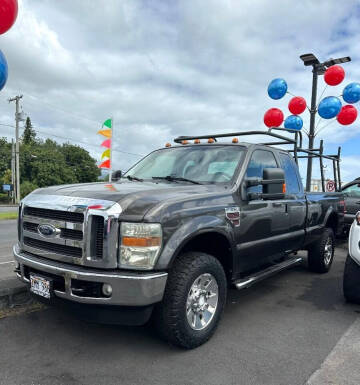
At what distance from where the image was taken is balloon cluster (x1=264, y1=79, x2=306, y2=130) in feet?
31.6

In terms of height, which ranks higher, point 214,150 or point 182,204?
point 214,150

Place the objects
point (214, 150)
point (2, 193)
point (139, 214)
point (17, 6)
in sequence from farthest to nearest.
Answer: point (2, 193) → point (17, 6) → point (214, 150) → point (139, 214)

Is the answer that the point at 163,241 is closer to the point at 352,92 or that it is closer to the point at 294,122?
the point at 294,122

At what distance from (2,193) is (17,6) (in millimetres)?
53693

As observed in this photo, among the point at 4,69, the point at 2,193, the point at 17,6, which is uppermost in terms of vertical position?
the point at 17,6

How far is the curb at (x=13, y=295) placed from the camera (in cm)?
364

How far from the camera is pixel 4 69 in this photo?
22.4 ft

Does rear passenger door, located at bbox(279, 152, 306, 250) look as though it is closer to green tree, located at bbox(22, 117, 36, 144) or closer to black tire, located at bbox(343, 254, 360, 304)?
black tire, located at bbox(343, 254, 360, 304)

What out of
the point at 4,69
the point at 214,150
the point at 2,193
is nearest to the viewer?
the point at 214,150

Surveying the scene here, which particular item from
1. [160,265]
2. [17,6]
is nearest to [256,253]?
[160,265]

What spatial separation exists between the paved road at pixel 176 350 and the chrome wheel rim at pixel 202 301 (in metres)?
0.22

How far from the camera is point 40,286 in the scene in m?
2.81

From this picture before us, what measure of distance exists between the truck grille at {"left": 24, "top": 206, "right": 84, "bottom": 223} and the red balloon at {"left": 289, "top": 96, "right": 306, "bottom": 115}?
341 inches

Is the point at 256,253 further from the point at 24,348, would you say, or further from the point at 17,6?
the point at 17,6
